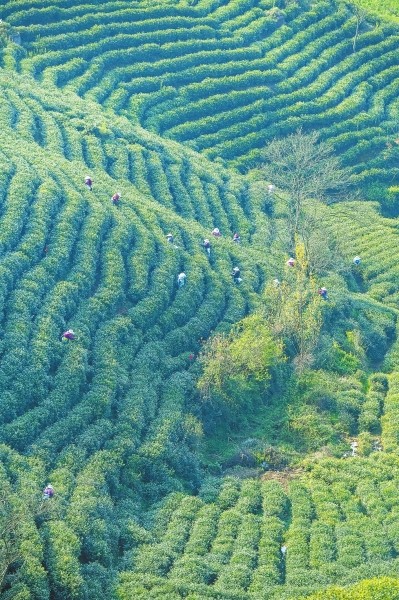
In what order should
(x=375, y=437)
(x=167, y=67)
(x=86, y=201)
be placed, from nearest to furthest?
(x=375, y=437), (x=86, y=201), (x=167, y=67)

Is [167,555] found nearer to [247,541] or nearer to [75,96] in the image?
[247,541]

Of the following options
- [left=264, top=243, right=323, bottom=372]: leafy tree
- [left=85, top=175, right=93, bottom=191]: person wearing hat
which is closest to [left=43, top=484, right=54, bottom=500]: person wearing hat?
[left=264, top=243, right=323, bottom=372]: leafy tree

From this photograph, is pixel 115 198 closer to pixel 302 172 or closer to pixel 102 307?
pixel 102 307

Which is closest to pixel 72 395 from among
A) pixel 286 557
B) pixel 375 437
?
pixel 286 557

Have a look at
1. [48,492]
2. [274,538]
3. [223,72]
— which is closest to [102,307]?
[48,492]

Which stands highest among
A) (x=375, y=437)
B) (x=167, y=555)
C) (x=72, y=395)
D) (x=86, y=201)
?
(x=86, y=201)

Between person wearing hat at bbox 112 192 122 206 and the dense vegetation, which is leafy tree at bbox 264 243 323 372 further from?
person wearing hat at bbox 112 192 122 206

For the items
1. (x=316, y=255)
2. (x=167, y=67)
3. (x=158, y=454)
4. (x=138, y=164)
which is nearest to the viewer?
(x=158, y=454)
